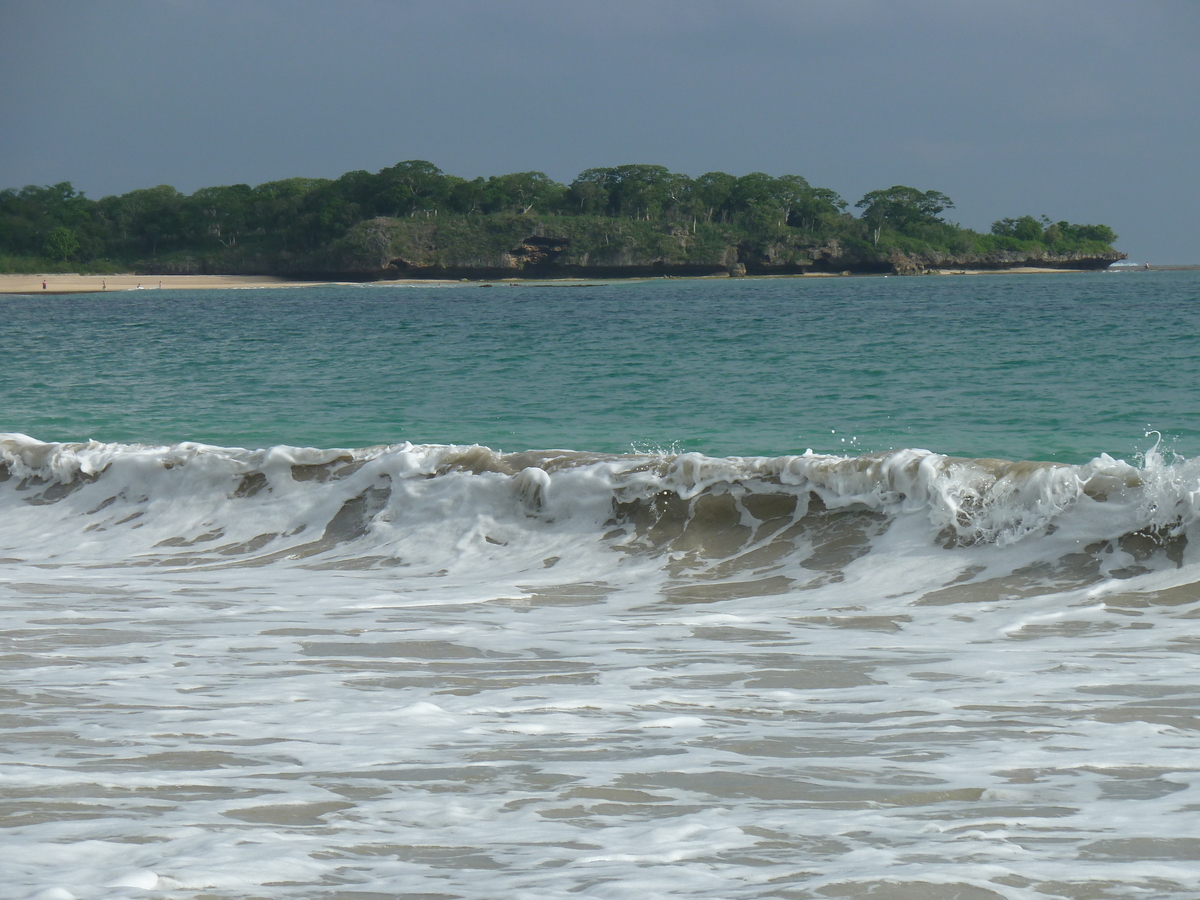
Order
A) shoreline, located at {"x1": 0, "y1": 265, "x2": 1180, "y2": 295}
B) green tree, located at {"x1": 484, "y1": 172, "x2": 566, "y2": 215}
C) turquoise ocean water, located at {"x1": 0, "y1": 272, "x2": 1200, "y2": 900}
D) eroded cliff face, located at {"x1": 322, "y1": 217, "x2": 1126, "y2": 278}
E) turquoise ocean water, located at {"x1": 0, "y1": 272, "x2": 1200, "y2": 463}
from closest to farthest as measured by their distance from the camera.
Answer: turquoise ocean water, located at {"x1": 0, "y1": 272, "x2": 1200, "y2": 900} < turquoise ocean water, located at {"x1": 0, "y1": 272, "x2": 1200, "y2": 463} < shoreline, located at {"x1": 0, "y1": 265, "x2": 1180, "y2": 295} < eroded cliff face, located at {"x1": 322, "y1": 217, "x2": 1126, "y2": 278} < green tree, located at {"x1": 484, "y1": 172, "x2": 566, "y2": 215}

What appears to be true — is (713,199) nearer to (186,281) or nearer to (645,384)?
(186,281)

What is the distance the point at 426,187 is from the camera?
159250 millimetres

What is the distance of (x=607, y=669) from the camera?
549 cm

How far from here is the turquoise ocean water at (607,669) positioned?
10.6 ft

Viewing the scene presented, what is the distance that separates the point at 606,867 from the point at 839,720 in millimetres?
1701

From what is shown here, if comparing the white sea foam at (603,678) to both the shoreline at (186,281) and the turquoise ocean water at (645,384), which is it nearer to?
the turquoise ocean water at (645,384)

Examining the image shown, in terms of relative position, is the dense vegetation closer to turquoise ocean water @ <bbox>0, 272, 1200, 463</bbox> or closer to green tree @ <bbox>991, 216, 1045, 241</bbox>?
green tree @ <bbox>991, 216, 1045, 241</bbox>

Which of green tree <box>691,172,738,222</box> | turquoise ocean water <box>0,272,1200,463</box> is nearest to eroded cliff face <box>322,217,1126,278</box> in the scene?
green tree <box>691,172,738,222</box>

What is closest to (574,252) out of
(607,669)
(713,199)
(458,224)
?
(458,224)

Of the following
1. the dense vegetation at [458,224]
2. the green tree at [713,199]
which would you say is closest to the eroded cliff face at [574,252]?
the dense vegetation at [458,224]

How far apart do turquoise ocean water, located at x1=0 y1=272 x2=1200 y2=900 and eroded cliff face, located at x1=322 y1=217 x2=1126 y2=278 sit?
12818cm

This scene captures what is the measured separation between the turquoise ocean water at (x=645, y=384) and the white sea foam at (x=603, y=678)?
5.91 meters

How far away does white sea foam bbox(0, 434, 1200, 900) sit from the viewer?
3.22 m

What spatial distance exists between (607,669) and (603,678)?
0.17 m
